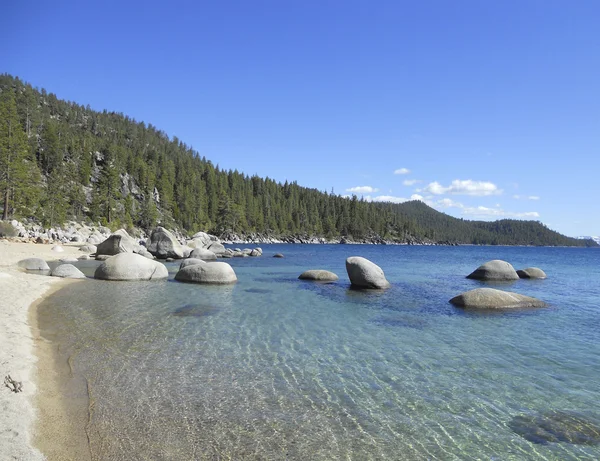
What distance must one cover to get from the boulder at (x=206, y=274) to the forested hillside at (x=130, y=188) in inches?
1934

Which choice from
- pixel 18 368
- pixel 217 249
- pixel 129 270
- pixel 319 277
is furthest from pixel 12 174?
pixel 18 368

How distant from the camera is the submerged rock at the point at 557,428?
6242 mm

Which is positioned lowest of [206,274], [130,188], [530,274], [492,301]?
[206,274]

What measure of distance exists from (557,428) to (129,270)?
23.0 m

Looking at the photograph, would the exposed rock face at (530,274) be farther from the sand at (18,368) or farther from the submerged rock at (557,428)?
the sand at (18,368)

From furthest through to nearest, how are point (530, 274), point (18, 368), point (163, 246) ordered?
1. point (163, 246)
2. point (530, 274)
3. point (18, 368)

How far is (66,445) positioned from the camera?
5.48 meters

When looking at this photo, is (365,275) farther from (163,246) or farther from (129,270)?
(163,246)

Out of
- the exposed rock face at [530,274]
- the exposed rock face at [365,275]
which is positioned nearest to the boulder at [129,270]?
the exposed rock face at [365,275]

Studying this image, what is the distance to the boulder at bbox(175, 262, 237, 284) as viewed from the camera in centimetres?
2355

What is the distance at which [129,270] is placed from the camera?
2394 centimetres

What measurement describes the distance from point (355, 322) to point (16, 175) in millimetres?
64534

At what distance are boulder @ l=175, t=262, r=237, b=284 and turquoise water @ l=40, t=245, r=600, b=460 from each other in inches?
242

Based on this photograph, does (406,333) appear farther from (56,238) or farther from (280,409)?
(56,238)
